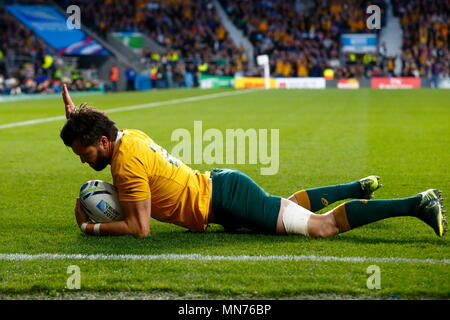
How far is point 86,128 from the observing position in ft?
16.9

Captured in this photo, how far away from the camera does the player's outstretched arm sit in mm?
5273

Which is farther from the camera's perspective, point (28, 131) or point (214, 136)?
point (28, 131)

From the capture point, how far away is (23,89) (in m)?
36.1

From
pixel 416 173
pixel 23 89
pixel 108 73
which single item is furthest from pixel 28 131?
pixel 108 73

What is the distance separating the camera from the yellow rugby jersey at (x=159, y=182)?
17.1 feet

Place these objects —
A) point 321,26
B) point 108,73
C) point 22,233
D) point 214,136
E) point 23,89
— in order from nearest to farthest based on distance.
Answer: point 22,233 → point 214,136 → point 23,89 → point 108,73 → point 321,26

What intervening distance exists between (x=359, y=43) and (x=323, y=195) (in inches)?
1791

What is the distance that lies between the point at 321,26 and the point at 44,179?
45.8m

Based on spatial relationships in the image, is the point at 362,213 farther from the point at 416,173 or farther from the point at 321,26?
the point at 321,26

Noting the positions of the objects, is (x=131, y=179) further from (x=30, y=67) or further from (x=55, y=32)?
(x=55, y=32)

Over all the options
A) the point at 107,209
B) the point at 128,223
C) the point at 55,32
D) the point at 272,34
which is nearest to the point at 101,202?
the point at 107,209

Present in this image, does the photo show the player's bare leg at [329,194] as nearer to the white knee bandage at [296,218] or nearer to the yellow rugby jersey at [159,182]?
the white knee bandage at [296,218]

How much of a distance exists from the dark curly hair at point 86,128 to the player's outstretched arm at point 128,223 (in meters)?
0.51

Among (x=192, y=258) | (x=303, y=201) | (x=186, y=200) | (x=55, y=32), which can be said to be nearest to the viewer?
(x=192, y=258)
